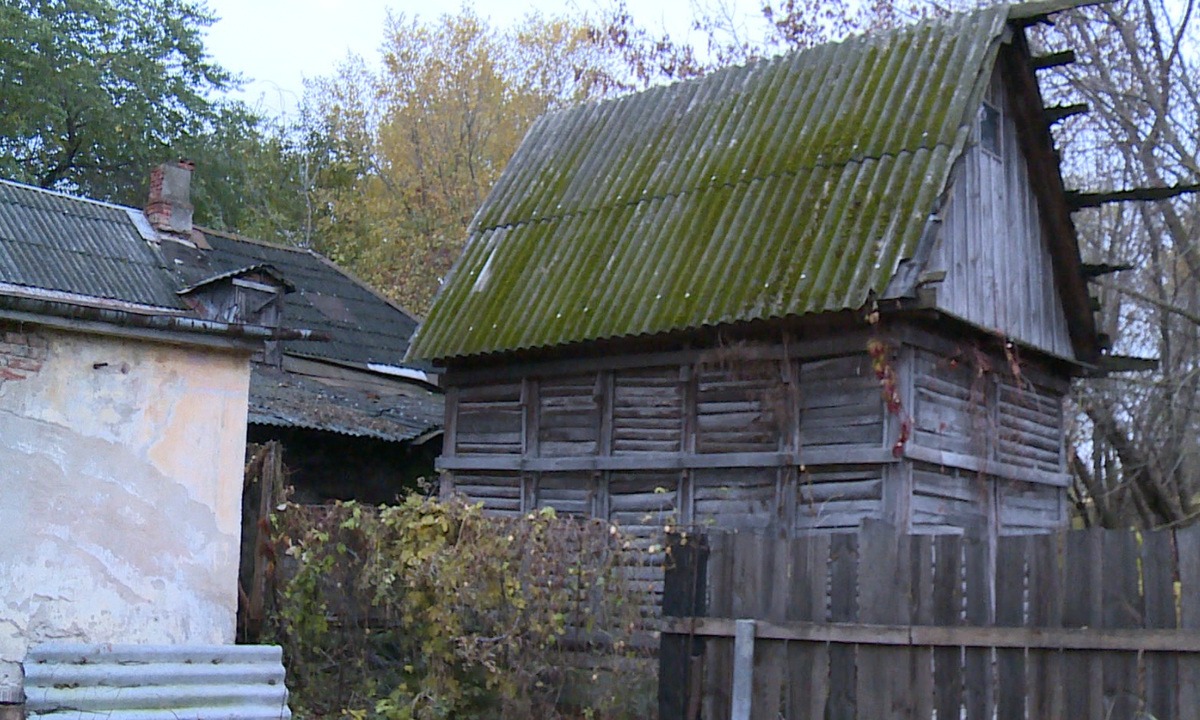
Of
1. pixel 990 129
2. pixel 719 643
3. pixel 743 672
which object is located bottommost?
pixel 743 672

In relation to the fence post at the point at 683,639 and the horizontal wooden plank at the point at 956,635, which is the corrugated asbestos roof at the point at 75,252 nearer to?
the fence post at the point at 683,639

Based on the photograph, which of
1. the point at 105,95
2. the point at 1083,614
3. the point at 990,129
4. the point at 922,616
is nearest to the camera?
the point at 1083,614

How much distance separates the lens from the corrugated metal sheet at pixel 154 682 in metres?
7.87

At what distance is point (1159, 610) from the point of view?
6641 mm

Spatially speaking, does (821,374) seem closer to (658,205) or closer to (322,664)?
(658,205)

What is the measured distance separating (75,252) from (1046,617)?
13.5 m

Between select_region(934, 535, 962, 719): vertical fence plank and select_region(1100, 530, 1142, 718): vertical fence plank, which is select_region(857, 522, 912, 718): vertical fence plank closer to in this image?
select_region(934, 535, 962, 719): vertical fence plank

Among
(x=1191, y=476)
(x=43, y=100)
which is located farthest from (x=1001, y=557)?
(x=43, y=100)

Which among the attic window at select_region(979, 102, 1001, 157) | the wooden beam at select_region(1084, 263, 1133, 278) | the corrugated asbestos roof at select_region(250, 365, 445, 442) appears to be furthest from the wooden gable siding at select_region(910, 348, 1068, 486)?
the corrugated asbestos roof at select_region(250, 365, 445, 442)

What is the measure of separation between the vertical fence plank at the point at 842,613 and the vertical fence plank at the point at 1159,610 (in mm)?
1649


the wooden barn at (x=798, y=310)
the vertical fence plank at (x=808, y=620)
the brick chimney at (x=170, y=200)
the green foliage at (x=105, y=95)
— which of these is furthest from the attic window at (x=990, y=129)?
the green foliage at (x=105, y=95)

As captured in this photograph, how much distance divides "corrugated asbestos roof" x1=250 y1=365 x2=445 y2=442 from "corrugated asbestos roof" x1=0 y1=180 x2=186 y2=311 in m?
1.65

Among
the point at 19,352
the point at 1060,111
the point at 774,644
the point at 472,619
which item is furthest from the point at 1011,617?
the point at 1060,111

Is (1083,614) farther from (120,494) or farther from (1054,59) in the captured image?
(1054,59)
